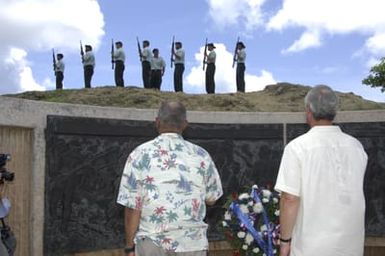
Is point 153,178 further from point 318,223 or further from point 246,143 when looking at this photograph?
point 246,143

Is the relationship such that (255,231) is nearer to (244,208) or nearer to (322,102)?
(244,208)

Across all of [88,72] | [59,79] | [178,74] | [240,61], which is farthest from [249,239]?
[59,79]

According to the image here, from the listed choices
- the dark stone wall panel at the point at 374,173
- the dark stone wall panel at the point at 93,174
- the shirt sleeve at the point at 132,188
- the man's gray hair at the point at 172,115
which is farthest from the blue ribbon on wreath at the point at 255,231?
the dark stone wall panel at the point at 374,173

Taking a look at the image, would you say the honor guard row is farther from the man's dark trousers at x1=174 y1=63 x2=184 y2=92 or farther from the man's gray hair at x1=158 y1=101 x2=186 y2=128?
the man's gray hair at x1=158 y1=101 x2=186 y2=128

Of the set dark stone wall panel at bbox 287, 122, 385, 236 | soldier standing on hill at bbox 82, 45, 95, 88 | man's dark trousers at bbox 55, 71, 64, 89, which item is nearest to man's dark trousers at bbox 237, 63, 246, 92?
soldier standing on hill at bbox 82, 45, 95, 88

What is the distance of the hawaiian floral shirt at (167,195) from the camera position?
3.23 metres

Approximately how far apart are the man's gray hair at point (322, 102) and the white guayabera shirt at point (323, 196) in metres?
0.15

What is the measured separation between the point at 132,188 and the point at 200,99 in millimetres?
10437

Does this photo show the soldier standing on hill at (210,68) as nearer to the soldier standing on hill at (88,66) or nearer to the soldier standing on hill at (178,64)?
the soldier standing on hill at (178,64)


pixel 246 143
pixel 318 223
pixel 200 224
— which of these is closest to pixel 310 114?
pixel 318 223

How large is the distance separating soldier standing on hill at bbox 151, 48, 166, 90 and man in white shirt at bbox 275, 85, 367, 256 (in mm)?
13570

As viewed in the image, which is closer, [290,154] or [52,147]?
[290,154]

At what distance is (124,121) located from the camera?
7.06 m

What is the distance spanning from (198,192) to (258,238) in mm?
2465
